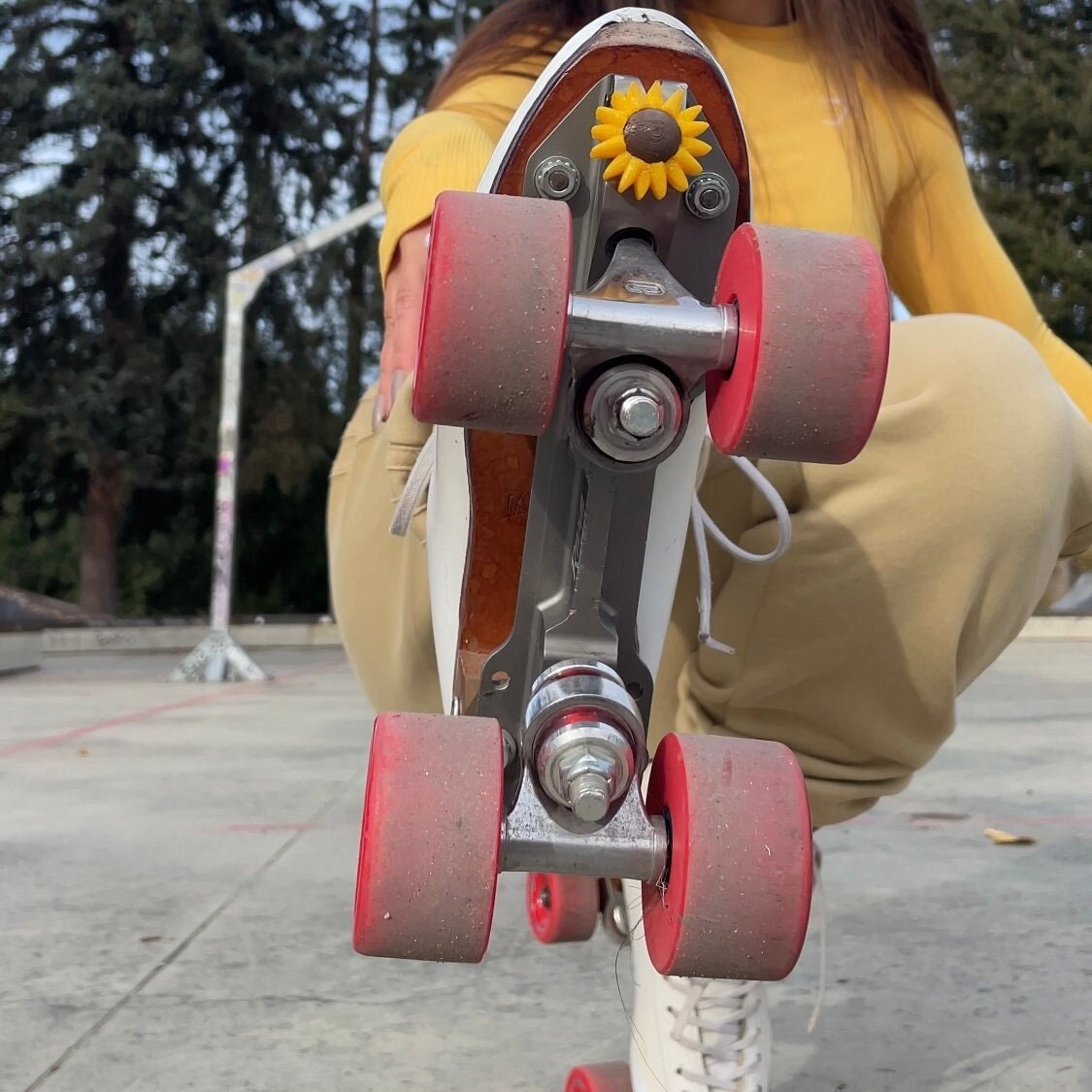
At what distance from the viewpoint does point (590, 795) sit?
694mm

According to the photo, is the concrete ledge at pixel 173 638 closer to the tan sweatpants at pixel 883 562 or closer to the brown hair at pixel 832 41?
the brown hair at pixel 832 41

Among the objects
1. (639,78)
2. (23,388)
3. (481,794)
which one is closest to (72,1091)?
(481,794)

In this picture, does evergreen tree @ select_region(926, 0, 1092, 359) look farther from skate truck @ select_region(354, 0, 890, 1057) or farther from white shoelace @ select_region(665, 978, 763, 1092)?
skate truck @ select_region(354, 0, 890, 1057)

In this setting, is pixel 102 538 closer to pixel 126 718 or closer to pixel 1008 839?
pixel 126 718

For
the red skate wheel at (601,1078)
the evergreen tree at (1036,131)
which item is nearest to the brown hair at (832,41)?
the red skate wheel at (601,1078)

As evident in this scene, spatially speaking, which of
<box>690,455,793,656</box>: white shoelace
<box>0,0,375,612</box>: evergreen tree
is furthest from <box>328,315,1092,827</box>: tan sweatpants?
<box>0,0,375,612</box>: evergreen tree

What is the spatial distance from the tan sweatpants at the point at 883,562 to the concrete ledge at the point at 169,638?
1095cm

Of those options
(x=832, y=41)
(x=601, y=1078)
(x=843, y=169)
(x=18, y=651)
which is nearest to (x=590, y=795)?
(x=601, y=1078)

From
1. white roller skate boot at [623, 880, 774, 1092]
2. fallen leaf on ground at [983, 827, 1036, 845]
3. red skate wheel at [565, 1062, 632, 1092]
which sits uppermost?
white roller skate boot at [623, 880, 774, 1092]

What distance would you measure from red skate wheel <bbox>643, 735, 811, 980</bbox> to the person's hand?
405 mm

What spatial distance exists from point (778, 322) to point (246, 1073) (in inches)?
43.2

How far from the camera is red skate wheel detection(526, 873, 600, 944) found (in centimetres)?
106

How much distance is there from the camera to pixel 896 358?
3.17 feet

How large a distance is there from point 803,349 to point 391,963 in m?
1.43
